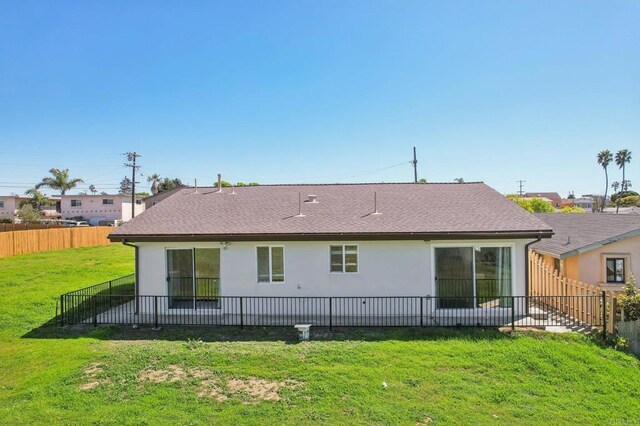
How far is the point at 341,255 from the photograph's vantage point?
36.4 ft

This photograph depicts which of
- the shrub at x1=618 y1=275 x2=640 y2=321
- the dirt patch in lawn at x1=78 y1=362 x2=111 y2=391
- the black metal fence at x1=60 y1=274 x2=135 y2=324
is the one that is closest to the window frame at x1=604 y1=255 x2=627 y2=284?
the shrub at x1=618 y1=275 x2=640 y2=321

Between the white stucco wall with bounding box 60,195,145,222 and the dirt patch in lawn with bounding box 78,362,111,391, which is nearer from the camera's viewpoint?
the dirt patch in lawn with bounding box 78,362,111,391

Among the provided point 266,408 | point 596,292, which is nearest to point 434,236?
point 596,292

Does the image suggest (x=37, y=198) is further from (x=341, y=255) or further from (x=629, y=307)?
(x=629, y=307)

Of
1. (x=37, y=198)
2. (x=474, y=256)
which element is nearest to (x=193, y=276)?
(x=474, y=256)

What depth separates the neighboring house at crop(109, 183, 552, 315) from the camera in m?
10.8

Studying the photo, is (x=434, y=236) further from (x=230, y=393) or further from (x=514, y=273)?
(x=230, y=393)

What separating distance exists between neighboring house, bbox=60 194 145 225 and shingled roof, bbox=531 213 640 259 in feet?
191

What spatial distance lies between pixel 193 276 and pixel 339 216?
4925 millimetres

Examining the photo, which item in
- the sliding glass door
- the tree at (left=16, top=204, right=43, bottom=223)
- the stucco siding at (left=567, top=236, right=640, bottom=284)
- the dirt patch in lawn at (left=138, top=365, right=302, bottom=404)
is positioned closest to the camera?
the dirt patch in lawn at (left=138, top=365, right=302, bottom=404)

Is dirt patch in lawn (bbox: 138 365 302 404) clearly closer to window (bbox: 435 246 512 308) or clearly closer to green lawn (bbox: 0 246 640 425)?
green lawn (bbox: 0 246 640 425)

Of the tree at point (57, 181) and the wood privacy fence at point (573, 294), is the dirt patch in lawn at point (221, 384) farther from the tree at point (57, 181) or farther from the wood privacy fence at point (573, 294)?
the tree at point (57, 181)

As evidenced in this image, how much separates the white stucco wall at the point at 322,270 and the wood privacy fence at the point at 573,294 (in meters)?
1.39

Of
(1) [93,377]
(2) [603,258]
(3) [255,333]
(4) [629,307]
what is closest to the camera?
(1) [93,377]
